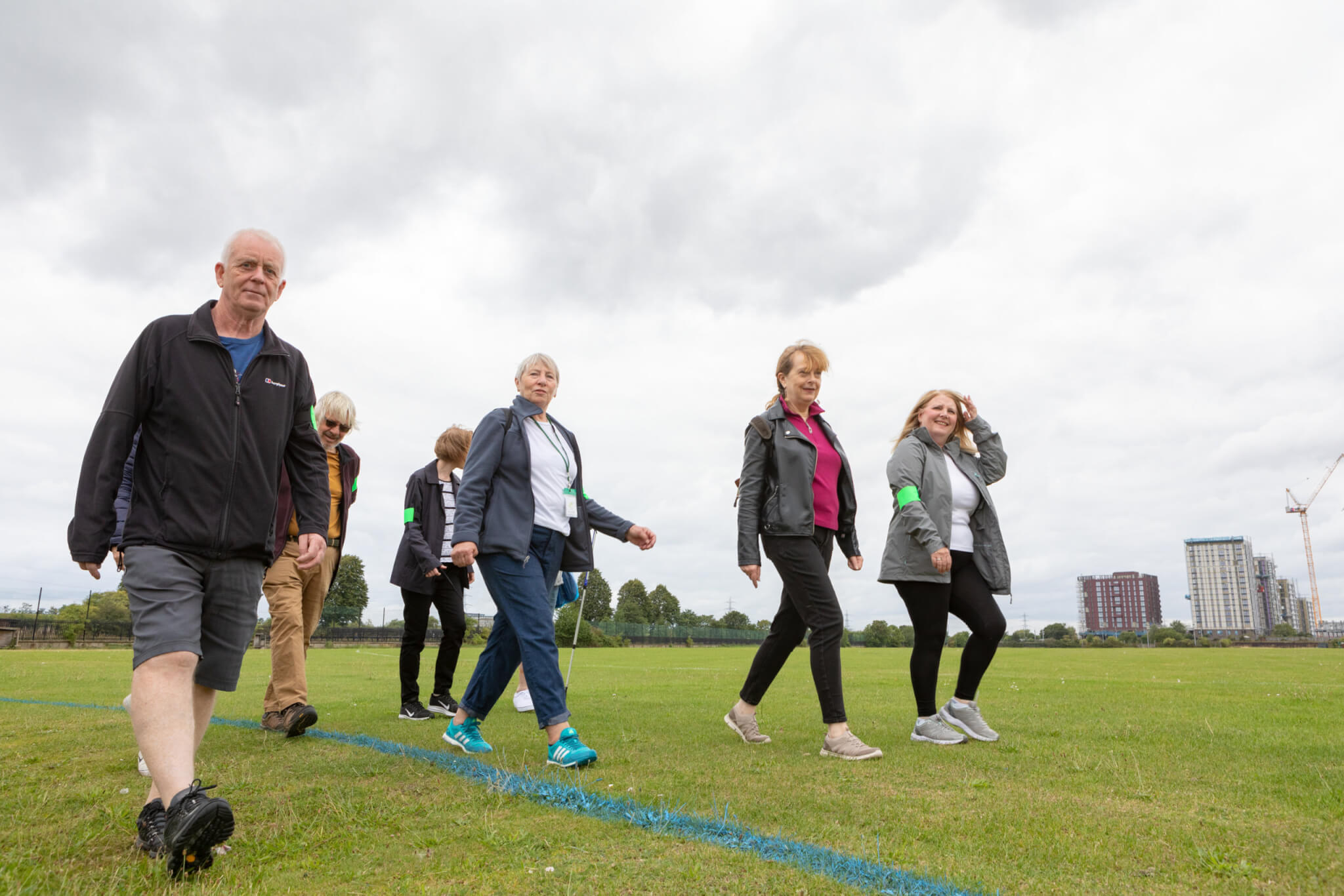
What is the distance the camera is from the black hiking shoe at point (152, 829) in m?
2.50

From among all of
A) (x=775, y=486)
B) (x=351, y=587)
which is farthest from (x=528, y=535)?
(x=351, y=587)

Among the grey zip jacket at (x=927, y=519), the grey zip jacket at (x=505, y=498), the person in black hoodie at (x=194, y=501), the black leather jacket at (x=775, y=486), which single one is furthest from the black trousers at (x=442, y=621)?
the grey zip jacket at (x=927, y=519)

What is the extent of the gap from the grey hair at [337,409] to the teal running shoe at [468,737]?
2377 mm

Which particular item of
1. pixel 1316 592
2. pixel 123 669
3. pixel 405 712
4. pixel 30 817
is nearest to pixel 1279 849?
pixel 30 817

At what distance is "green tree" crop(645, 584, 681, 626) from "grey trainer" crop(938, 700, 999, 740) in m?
107

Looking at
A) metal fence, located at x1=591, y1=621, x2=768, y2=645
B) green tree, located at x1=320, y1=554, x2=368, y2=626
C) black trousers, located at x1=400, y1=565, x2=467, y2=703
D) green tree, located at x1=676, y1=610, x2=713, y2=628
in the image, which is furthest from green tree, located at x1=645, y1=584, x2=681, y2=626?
black trousers, located at x1=400, y1=565, x2=467, y2=703

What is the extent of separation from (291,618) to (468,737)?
70.3 inches

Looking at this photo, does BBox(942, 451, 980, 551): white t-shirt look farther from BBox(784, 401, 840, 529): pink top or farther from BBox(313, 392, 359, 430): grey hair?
BBox(313, 392, 359, 430): grey hair

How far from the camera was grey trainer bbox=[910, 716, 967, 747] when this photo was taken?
15.7 feet

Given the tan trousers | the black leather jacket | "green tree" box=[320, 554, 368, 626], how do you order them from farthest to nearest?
"green tree" box=[320, 554, 368, 626], the tan trousers, the black leather jacket

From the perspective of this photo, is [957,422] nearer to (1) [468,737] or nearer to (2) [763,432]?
(2) [763,432]

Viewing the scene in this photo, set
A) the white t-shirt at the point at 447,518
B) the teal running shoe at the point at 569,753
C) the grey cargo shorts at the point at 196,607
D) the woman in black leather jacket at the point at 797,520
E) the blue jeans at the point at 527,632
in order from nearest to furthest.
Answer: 1. the grey cargo shorts at the point at 196,607
2. the teal running shoe at the point at 569,753
3. the blue jeans at the point at 527,632
4. the woman in black leather jacket at the point at 797,520
5. the white t-shirt at the point at 447,518

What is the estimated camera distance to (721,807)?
2.97 meters

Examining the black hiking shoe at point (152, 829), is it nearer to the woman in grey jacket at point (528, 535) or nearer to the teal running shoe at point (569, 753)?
the woman in grey jacket at point (528, 535)
